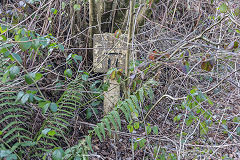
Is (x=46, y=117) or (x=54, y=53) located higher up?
(x=54, y=53)

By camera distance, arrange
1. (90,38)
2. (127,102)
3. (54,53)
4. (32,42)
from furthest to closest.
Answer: (90,38) < (54,53) < (127,102) < (32,42)

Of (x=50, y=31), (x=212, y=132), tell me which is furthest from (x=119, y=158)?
(x=50, y=31)

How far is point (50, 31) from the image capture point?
3080 mm

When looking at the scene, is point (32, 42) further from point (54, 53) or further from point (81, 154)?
point (54, 53)

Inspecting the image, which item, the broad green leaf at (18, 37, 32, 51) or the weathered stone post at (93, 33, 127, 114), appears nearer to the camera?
the broad green leaf at (18, 37, 32, 51)

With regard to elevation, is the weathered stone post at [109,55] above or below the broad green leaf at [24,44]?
below

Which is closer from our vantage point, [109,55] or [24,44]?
[24,44]

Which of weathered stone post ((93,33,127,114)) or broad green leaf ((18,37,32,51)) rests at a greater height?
broad green leaf ((18,37,32,51))

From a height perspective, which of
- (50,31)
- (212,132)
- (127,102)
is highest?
(50,31)

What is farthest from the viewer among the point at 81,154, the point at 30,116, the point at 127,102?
the point at 30,116

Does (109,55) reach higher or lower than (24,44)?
lower

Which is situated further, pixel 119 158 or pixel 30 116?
pixel 119 158

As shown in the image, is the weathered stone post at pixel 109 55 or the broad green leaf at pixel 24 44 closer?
the broad green leaf at pixel 24 44

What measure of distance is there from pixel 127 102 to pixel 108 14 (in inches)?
64.6
